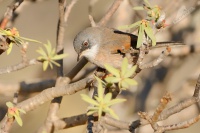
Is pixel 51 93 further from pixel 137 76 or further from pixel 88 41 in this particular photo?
pixel 137 76

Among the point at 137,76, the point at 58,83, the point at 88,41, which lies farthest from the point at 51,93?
the point at 137,76

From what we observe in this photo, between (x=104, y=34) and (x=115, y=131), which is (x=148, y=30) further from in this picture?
(x=115, y=131)

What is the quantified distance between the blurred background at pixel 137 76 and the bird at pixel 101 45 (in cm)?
46

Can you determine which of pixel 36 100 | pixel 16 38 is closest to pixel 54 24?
pixel 36 100

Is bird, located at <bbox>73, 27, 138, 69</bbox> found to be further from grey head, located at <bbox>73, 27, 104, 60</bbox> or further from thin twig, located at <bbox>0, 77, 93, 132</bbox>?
thin twig, located at <bbox>0, 77, 93, 132</bbox>

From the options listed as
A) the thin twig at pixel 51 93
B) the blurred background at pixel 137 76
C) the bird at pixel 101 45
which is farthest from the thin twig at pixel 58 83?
the blurred background at pixel 137 76

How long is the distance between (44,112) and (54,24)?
1039 millimetres

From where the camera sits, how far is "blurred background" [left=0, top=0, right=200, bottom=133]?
176 inches

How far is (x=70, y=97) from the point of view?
4996 millimetres

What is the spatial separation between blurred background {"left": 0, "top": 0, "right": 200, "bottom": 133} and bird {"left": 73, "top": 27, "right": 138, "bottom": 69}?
46 centimetres

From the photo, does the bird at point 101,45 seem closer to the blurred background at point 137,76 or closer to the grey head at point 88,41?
the grey head at point 88,41

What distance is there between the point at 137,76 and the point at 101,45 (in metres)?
0.92

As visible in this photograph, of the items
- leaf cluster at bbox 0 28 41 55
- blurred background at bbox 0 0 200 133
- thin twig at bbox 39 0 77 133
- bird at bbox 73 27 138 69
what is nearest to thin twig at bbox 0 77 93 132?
thin twig at bbox 39 0 77 133

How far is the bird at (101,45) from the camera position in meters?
3.71
